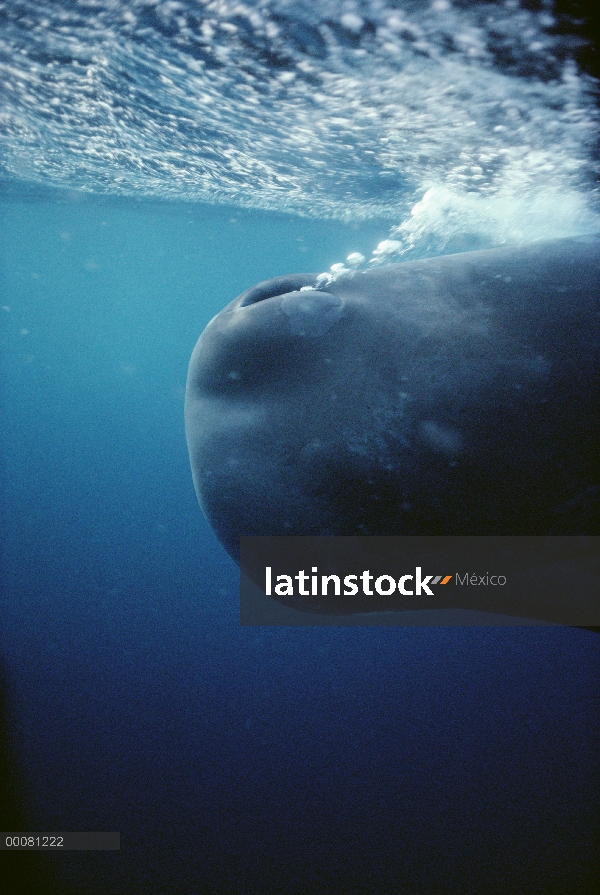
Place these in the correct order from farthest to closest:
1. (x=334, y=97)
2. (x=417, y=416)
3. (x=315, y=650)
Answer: (x=315, y=650)
(x=334, y=97)
(x=417, y=416)

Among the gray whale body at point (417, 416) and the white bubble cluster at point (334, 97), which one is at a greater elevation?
the white bubble cluster at point (334, 97)

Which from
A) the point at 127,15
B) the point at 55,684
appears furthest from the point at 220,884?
the point at 127,15

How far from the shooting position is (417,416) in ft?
4.62

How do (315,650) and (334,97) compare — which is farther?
(315,650)

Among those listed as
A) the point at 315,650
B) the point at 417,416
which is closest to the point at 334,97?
the point at 417,416

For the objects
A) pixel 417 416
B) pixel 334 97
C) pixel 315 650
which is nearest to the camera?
pixel 417 416

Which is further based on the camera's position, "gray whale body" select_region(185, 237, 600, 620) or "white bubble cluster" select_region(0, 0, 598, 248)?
"white bubble cluster" select_region(0, 0, 598, 248)

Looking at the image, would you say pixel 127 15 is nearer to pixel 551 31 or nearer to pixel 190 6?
pixel 190 6

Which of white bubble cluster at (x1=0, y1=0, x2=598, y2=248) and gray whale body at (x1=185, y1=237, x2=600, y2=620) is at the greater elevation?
white bubble cluster at (x1=0, y1=0, x2=598, y2=248)

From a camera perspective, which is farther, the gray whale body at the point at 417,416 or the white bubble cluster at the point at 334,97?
the white bubble cluster at the point at 334,97

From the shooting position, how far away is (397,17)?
6.98 feet

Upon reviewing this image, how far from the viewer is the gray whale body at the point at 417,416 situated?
4.70ft

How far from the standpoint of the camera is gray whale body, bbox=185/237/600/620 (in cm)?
143

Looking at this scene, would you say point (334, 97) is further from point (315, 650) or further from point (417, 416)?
point (315, 650)
